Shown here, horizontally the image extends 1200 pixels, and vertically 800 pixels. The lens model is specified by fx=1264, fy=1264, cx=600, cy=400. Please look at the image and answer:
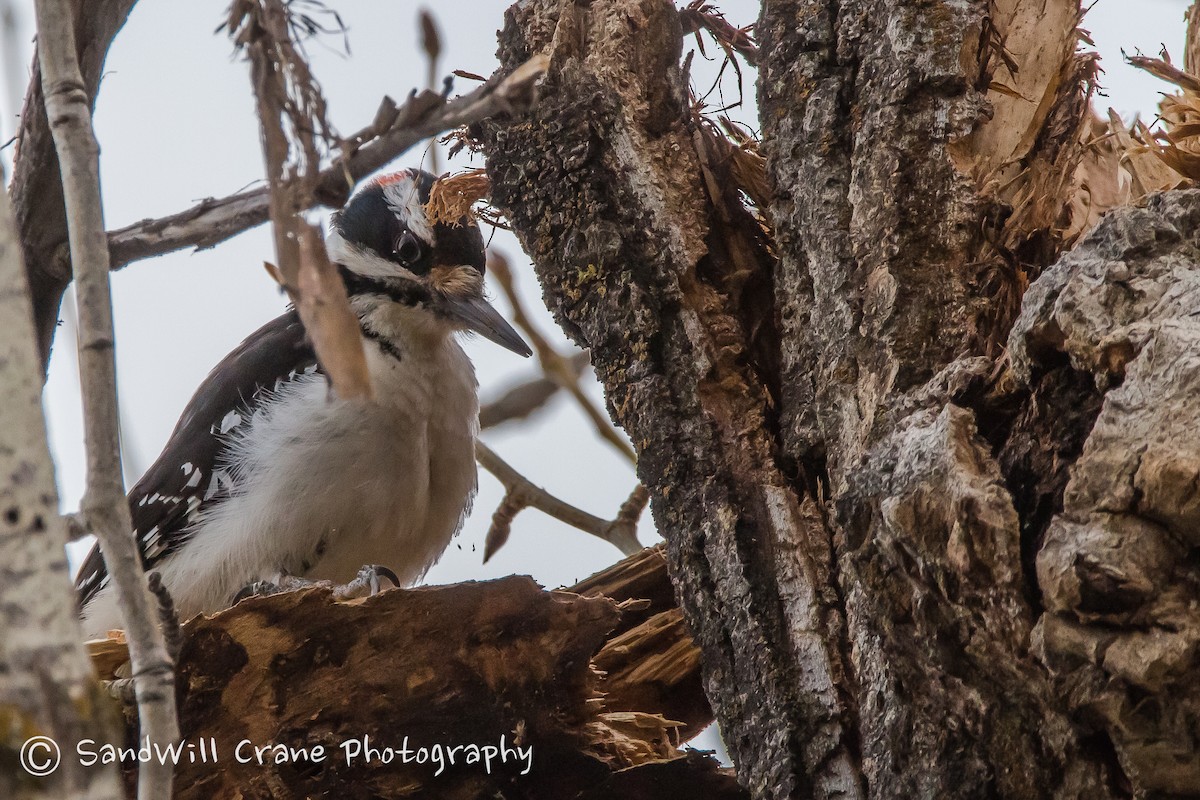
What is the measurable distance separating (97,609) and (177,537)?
316 mm

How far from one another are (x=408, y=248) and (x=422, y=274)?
80 millimetres

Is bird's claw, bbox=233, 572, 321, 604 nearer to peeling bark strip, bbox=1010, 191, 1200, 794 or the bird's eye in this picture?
the bird's eye

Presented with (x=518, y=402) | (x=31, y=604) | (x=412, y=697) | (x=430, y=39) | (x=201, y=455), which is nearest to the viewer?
(x=31, y=604)

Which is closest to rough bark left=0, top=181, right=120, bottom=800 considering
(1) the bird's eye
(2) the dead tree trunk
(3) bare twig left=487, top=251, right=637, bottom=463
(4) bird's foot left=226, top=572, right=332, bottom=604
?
(2) the dead tree trunk

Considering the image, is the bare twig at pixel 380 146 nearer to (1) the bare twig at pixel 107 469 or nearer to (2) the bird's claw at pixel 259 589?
(1) the bare twig at pixel 107 469

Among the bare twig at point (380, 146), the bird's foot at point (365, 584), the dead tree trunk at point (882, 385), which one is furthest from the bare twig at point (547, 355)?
the bare twig at point (380, 146)

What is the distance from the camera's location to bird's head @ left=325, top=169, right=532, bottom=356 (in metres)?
3.24

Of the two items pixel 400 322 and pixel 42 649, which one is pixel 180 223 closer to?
pixel 42 649

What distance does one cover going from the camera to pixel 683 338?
7.29 ft

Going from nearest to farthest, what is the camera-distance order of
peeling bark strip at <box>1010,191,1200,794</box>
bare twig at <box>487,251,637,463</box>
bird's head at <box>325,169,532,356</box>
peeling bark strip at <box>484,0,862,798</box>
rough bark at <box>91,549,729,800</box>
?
1. peeling bark strip at <box>1010,191,1200,794</box>
2. peeling bark strip at <box>484,0,862,798</box>
3. rough bark at <box>91,549,729,800</box>
4. bird's head at <box>325,169,532,356</box>
5. bare twig at <box>487,251,637,463</box>

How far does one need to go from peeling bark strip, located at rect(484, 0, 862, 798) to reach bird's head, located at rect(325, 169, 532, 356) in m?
0.84

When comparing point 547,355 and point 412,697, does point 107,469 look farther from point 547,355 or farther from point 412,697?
point 547,355

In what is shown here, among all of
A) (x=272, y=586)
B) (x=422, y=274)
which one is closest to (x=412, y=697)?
(x=272, y=586)
